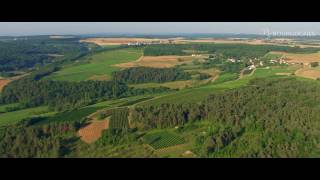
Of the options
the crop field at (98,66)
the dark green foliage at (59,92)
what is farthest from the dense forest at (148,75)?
the dark green foliage at (59,92)

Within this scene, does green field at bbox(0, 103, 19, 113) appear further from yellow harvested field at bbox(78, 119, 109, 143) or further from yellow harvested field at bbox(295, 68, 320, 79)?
yellow harvested field at bbox(295, 68, 320, 79)

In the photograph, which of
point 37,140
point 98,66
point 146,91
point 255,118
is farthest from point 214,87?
point 37,140

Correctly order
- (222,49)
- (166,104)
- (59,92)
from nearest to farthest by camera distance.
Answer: (166,104), (59,92), (222,49)

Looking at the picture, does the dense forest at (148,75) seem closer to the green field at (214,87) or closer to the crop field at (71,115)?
the green field at (214,87)

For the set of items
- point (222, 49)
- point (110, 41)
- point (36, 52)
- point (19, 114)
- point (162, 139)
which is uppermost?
point (110, 41)

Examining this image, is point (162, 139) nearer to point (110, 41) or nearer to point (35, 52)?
point (35, 52)
